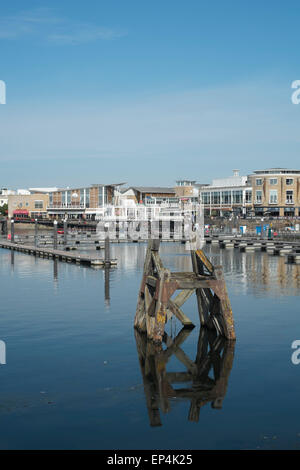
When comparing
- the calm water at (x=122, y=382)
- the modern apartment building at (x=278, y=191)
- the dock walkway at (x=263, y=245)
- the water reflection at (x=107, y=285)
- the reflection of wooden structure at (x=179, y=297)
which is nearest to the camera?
the calm water at (x=122, y=382)

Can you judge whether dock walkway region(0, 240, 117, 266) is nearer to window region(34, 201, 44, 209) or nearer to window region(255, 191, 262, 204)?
window region(255, 191, 262, 204)

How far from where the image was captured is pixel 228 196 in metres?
152

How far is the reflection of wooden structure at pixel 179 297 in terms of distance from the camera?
21422 millimetres

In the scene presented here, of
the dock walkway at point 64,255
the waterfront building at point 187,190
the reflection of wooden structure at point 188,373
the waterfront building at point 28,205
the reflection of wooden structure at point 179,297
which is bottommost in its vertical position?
the reflection of wooden structure at point 188,373

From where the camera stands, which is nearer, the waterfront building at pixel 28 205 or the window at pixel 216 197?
the window at pixel 216 197

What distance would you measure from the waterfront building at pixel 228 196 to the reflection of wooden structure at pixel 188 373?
12073cm

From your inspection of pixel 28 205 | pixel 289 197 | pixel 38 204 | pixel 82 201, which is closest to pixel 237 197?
pixel 289 197

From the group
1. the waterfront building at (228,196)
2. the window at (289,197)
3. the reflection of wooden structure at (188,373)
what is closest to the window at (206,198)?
the waterfront building at (228,196)

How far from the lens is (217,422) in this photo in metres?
14.8

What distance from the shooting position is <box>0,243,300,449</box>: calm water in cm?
1393

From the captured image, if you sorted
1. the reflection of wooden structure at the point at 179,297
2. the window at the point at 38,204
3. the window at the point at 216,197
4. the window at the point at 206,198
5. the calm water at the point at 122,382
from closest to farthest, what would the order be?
the calm water at the point at 122,382 → the reflection of wooden structure at the point at 179,297 → the window at the point at 216,197 → the window at the point at 206,198 → the window at the point at 38,204

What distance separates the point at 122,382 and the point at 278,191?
12768 centimetres

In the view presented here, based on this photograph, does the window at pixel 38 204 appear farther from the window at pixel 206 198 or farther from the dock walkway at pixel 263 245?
A: the dock walkway at pixel 263 245

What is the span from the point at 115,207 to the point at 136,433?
135 m
